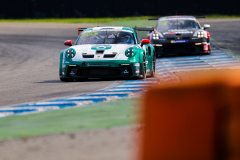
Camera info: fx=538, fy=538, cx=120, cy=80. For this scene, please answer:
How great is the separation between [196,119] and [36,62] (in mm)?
13850

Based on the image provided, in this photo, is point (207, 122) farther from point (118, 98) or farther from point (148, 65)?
point (148, 65)

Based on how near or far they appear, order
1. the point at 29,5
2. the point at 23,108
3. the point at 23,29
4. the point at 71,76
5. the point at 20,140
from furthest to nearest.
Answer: the point at 29,5, the point at 23,29, the point at 71,76, the point at 23,108, the point at 20,140

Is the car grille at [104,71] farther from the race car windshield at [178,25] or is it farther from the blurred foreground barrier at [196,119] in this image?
the blurred foreground barrier at [196,119]

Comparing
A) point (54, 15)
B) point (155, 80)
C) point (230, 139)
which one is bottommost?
point (54, 15)

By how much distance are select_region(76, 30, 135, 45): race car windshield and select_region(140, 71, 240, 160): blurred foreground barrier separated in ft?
28.2

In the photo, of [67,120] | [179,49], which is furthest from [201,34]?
[67,120]

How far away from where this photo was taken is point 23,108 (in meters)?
6.93

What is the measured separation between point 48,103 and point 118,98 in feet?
3.65

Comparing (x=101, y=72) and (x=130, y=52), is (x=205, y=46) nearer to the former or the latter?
(x=130, y=52)

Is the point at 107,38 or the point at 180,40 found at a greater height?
the point at 107,38

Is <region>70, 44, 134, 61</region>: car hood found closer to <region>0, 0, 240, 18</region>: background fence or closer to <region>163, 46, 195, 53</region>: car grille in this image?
<region>163, 46, 195, 53</region>: car grille

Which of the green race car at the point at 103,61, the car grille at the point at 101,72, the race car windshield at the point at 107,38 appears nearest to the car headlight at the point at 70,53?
the green race car at the point at 103,61

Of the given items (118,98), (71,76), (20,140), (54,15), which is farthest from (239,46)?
(54,15)

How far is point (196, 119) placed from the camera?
249cm
